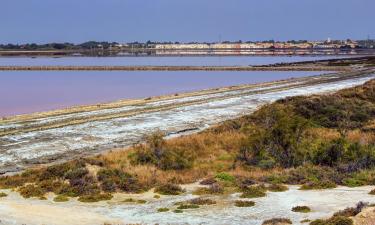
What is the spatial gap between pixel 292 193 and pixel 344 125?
13361mm

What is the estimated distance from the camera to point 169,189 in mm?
16500

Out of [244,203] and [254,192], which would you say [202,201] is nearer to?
[244,203]

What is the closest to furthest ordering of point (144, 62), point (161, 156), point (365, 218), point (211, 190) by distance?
point (365, 218) < point (211, 190) < point (161, 156) < point (144, 62)

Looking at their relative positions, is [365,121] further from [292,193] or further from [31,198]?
[31,198]

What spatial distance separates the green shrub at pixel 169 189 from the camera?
53.8ft

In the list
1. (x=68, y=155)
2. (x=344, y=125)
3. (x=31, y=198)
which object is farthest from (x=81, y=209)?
(x=344, y=125)

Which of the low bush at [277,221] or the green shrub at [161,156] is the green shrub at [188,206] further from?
the green shrub at [161,156]

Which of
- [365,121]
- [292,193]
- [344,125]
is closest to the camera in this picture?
[292,193]

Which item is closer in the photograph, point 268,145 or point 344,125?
point 268,145

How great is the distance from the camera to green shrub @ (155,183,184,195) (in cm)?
1639

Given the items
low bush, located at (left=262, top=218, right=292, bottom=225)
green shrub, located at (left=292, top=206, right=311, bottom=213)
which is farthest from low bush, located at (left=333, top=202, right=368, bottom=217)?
low bush, located at (left=262, top=218, right=292, bottom=225)

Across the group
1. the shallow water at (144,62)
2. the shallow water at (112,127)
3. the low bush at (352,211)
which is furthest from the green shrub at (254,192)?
the shallow water at (144,62)

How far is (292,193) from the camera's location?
16062 mm

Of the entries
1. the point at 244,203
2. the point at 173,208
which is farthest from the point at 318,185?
the point at 173,208
